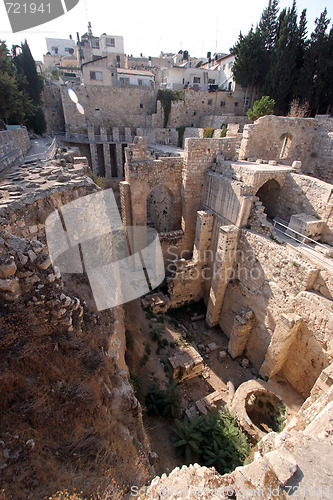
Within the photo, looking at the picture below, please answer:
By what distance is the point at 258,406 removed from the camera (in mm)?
8773

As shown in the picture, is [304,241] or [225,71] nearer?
[304,241]

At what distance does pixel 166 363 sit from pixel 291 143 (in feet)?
46.7

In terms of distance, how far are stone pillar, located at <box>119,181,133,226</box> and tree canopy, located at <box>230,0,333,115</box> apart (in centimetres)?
1876

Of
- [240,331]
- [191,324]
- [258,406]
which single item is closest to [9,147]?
[191,324]

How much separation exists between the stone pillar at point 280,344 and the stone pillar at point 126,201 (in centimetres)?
824

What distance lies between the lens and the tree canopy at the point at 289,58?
20.5 m

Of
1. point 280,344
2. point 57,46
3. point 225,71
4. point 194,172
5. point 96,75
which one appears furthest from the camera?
point 57,46

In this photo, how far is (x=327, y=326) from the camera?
7.20 m

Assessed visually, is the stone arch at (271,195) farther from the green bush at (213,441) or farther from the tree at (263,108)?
the tree at (263,108)

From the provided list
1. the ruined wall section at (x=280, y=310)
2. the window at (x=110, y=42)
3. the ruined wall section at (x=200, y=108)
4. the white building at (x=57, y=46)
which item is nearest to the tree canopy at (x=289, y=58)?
the ruined wall section at (x=200, y=108)

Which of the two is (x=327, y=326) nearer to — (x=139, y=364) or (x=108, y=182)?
(x=139, y=364)

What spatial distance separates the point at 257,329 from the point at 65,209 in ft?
27.0

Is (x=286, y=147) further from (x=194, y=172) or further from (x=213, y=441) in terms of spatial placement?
(x=213, y=441)

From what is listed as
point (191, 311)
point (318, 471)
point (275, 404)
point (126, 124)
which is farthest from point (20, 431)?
point (126, 124)
